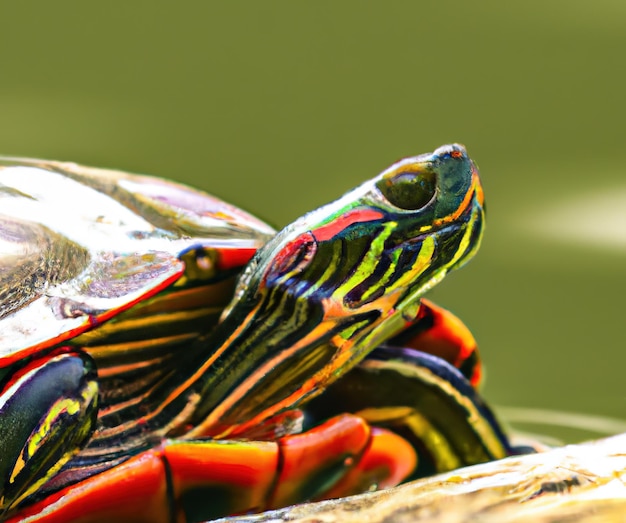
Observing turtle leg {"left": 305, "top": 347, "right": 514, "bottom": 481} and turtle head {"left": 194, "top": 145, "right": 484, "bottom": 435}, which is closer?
turtle head {"left": 194, "top": 145, "right": 484, "bottom": 435}

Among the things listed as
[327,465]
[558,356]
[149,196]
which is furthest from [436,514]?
[558,356]

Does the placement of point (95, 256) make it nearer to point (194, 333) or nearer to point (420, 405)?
point (194, 333)

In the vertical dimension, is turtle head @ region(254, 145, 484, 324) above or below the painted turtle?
above

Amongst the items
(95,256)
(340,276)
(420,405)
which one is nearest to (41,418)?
(95,256)

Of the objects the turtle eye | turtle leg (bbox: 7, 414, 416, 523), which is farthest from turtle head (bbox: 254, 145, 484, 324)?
turtle leg (bbox: 7, 414, 416, 523)

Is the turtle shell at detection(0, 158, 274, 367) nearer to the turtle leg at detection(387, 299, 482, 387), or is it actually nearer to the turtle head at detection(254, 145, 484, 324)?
the turtle head at detection(254, 145, 484, 324)

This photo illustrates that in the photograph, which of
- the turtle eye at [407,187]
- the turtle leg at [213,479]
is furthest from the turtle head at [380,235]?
the turtle leg at [213,479]

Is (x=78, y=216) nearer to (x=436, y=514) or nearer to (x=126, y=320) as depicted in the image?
(x=126, y=320)
